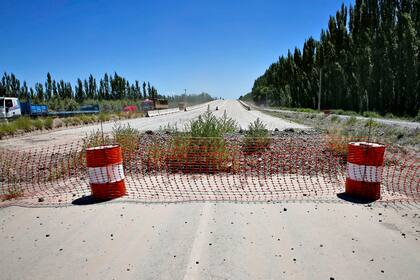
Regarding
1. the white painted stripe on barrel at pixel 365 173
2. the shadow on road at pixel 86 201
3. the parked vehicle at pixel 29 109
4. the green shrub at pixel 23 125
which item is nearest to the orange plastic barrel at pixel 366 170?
the white painted stripe on barrel at pixel 365 173

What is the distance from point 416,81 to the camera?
31.1 metres

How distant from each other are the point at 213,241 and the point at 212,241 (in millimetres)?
14

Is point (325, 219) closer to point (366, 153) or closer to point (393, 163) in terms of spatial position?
point (366, 153)

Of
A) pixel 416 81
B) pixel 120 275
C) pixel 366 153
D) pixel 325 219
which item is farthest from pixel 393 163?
pixel 416 81

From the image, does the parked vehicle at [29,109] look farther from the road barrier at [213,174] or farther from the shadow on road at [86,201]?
the shadow on road at [86,201]

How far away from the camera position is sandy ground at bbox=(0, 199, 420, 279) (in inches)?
→ 128

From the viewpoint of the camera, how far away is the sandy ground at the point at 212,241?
10.6 feet

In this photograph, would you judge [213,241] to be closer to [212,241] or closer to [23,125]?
[212,241]

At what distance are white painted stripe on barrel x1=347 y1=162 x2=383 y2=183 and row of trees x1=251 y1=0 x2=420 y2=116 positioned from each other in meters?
32.4

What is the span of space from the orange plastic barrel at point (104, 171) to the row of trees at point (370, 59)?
117 feet

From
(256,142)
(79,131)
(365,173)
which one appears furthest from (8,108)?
(365,173)

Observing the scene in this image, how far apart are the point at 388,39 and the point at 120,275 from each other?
137 ft

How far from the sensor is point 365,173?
Result: 5.50 meters

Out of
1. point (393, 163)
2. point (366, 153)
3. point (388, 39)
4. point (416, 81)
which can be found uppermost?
point (388, 39)
